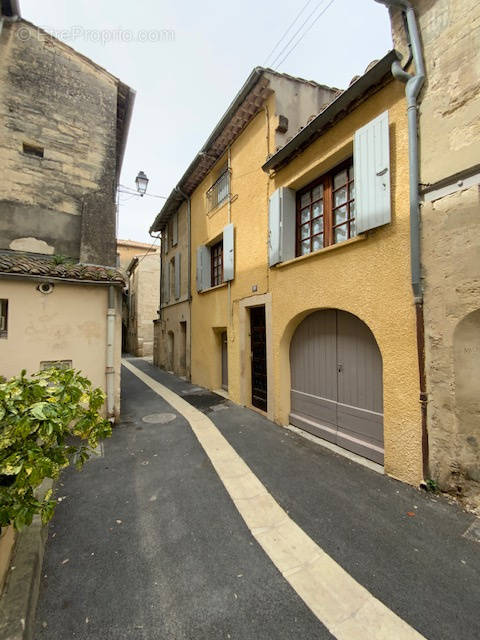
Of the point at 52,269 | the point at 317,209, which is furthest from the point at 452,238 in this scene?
the point at 52,269

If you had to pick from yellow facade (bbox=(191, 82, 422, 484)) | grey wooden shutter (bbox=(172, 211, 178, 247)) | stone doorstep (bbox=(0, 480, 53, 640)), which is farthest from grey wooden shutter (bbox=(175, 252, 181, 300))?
stone doorstep (bbox=(0, 480, 53, 640))

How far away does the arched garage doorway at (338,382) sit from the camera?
14.3 feet

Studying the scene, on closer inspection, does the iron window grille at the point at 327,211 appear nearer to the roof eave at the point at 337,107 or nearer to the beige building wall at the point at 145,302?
the roof eave at the point at 337,107

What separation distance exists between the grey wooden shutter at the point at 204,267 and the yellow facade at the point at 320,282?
0.78 m

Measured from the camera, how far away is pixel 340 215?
16.1ft

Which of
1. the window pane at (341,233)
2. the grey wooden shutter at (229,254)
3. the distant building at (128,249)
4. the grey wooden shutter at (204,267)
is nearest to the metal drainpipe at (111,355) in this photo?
the grey wooden shutter at (229,254)

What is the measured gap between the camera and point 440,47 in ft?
11.4

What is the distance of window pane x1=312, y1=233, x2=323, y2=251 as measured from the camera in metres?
5.27

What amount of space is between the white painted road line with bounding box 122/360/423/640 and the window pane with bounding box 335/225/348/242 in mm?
4184

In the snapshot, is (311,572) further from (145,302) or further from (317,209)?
(145,302)

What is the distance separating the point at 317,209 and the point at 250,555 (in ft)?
18.0

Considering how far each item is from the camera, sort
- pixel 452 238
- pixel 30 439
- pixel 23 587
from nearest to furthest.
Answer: pixel 30 439
pixel 23 587
pixel 452 238

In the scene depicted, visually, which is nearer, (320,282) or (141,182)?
(320,282)

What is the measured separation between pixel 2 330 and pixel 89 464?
3.31 m
